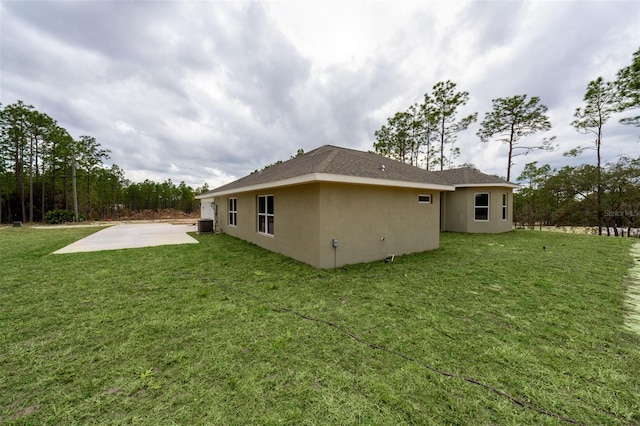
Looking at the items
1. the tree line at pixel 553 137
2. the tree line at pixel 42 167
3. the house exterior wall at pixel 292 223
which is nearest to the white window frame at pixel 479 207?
the tree line at pixel 553 137

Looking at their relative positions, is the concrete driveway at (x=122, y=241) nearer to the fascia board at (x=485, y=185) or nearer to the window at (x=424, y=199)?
the window at (x=424, y=199)

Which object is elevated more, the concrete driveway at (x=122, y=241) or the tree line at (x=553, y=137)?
the tree line at (x=553, y=137)

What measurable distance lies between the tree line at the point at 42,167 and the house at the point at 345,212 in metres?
24.3

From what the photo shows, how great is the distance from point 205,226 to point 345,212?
9.73m

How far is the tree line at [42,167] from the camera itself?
65.6ft

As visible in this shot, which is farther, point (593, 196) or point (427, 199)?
point (593, 196)

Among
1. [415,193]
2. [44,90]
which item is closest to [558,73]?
[415,193]

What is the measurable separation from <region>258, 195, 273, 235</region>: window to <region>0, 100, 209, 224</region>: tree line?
890 inches

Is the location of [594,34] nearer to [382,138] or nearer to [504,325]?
[504,325]

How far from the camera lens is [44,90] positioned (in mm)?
11250

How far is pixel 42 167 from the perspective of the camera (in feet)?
74.0

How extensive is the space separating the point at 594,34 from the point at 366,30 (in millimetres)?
8191

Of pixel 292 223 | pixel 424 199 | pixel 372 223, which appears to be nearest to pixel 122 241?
pixel 292 223

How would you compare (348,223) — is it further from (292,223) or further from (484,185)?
(484,185)
